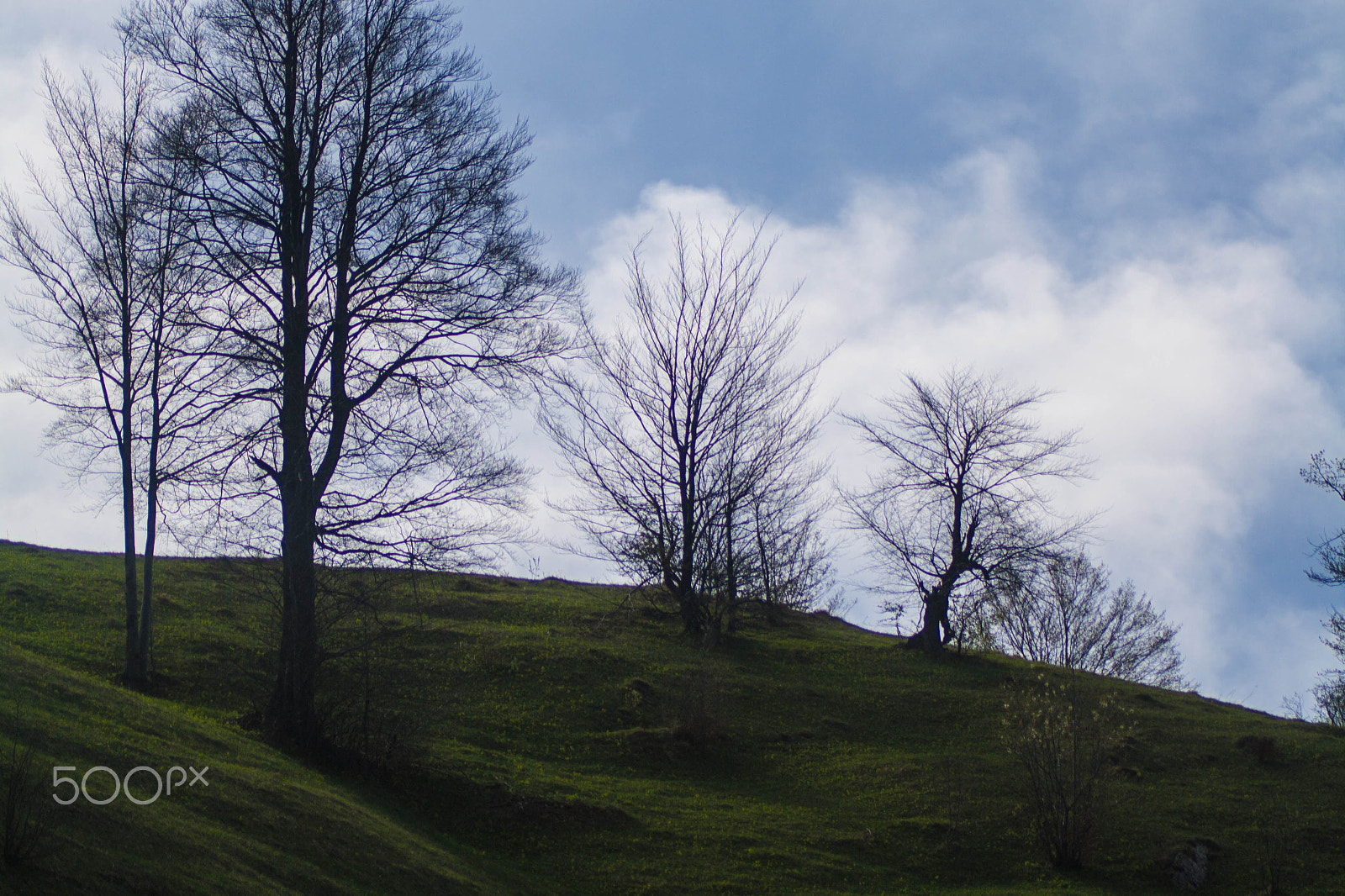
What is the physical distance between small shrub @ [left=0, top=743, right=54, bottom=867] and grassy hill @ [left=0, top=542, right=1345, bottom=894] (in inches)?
5.4

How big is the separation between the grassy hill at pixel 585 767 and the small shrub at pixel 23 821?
0.45 feet

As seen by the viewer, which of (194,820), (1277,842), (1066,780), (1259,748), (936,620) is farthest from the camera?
(936,620)

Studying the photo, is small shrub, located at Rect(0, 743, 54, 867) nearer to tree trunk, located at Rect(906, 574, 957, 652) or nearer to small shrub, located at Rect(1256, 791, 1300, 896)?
small shrub, located at Rect(1256, 791, 1300, 896)

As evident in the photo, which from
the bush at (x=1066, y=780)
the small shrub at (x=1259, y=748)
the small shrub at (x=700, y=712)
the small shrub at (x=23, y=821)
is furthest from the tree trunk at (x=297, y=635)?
the small shrub at (x=1259, y=748)

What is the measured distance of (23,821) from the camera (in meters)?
6.87

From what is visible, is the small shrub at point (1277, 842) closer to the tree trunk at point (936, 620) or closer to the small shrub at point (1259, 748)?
the small shrub at point (1259, 748)

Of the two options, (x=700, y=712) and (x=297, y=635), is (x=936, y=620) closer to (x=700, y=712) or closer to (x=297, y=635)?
(x=700, y=712)

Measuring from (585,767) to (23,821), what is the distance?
1188 cm

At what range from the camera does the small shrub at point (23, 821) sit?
657 centimetres

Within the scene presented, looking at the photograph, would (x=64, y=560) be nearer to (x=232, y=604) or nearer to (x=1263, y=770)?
(x=232, y=604)

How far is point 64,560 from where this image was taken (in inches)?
1166

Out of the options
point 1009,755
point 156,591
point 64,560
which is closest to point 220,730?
point 156,591

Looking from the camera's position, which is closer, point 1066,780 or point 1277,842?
point 1277,842

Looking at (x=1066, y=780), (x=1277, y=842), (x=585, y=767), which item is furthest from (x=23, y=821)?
(x=1277, y=842)
